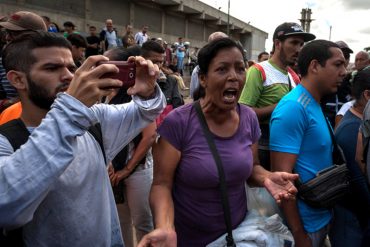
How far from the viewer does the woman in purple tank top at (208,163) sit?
1.81 m

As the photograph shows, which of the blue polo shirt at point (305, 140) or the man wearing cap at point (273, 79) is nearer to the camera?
the blue polo shirt at point (305, 140)

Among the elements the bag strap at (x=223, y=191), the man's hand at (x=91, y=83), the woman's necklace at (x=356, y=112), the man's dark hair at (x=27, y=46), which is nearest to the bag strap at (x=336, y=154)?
A: the woman's necklace at (x=356, y=112)

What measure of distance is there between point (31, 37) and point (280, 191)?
4.59 feet

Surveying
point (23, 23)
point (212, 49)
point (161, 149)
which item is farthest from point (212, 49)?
point (23, 23)

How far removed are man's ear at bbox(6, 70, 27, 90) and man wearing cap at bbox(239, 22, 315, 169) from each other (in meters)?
1.97

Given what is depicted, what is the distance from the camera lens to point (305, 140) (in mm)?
2201

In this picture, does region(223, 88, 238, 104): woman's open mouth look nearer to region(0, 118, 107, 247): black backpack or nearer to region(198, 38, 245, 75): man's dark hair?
region(198, 38, 245, 75): man's dark hair

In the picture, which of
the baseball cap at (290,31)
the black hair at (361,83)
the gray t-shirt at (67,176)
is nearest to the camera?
the gray t-shirt at (67,176)

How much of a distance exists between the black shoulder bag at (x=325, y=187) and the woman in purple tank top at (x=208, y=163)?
14.3 inches

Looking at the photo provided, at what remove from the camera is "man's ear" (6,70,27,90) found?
57.4 inches

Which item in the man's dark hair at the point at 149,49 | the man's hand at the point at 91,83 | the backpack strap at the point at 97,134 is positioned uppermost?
the man's dark hair at the point at 149,49

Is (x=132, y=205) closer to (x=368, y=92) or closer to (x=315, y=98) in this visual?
(x=315, y=98)

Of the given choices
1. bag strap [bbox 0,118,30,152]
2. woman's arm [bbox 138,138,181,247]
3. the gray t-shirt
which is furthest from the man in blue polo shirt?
bag strap [bbox 0,118,30,152]

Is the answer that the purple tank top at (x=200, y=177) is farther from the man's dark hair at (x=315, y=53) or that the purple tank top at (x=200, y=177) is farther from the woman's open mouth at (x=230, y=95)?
the man's dark hair at (x=315, y=53)
